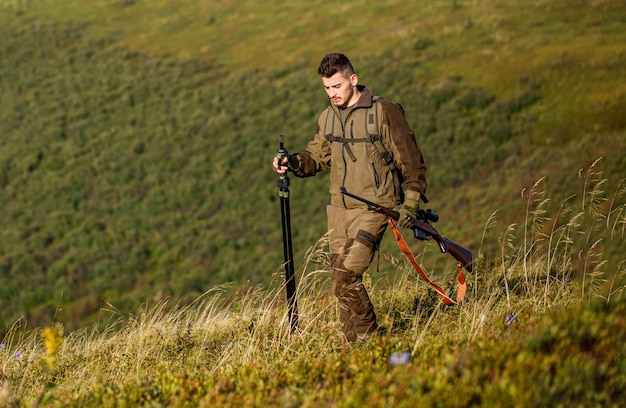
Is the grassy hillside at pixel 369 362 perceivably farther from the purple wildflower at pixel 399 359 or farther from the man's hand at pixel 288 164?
the man's hand at pixel 288 164

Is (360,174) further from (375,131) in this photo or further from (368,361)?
(368,361)

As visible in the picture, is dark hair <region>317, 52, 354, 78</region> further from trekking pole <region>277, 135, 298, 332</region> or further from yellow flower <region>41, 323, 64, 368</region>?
yellow flower <region>41, 323, 64, 368</region>

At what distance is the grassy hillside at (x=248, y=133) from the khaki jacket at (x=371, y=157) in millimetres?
7701

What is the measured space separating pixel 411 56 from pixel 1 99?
80.8ft

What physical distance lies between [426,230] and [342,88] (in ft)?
4.12

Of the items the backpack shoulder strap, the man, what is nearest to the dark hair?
the man

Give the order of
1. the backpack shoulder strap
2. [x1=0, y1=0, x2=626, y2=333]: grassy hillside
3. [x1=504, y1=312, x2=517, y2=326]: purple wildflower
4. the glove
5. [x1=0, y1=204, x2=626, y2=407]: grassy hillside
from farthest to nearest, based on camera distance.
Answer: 1. [x1=0, y1=0, x2=626, y2=333]: grassy hillside
2. the backpack shoulder strap
3. the glove
4. [x1=504, y1=312, x2=517, y2=326]: purple wildflower
5. [x1=0, y1=204, x2=626, y2=407]: grassy hillside

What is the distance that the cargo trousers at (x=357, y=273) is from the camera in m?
4.78

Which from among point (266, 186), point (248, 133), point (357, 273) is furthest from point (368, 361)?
point (248, 133)

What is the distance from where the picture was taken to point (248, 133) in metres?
30.5

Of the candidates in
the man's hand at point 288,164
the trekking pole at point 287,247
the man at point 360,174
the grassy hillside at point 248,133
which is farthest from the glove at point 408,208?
the grassy hillside at point 248,133

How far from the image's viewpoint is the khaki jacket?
4.73m

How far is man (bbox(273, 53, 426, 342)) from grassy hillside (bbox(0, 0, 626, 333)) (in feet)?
25.3

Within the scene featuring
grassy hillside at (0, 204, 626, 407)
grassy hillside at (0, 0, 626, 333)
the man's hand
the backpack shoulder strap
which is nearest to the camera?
grassy hillside at (0, 204, 626, 407)
